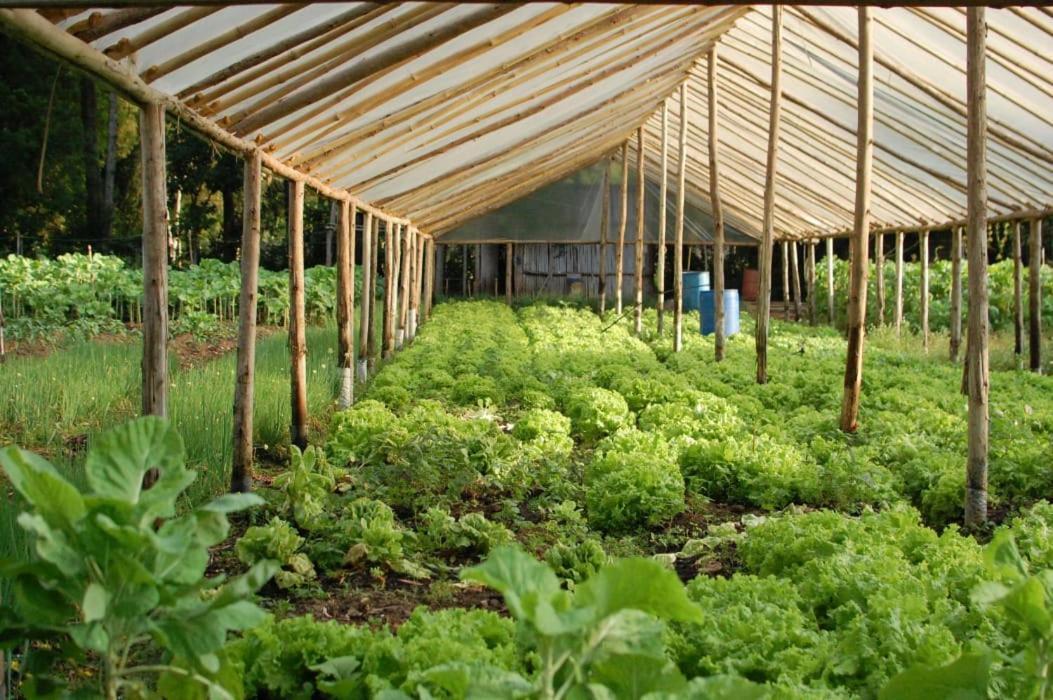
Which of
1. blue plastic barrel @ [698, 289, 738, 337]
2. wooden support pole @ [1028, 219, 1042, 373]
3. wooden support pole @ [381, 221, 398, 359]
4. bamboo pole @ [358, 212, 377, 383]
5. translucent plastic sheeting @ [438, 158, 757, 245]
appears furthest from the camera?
translucent plastic sheeting @ [438, 158, 757, 245]

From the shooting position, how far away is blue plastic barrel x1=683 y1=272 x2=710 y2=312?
24375 millimetres

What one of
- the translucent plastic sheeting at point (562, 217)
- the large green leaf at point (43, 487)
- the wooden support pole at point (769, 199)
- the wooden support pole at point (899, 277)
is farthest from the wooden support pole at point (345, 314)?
the translucent plastic sheeting at point (562, 217)

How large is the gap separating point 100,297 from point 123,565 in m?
19.6

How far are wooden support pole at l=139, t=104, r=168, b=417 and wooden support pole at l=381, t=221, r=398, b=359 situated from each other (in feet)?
36.2

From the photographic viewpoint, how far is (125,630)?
210 centimetres

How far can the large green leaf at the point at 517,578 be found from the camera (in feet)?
5.85

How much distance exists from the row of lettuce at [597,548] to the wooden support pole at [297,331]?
37 cm

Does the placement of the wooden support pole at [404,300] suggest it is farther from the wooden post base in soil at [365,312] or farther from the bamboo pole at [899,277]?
the bamboo pole at [899,277]

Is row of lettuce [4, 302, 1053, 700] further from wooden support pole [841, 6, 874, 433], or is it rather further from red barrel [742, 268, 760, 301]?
red barrel [742, 268, 760, 301]

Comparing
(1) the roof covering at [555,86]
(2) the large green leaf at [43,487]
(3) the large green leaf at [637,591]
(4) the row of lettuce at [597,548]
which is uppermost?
(1) the roof covering at [555,86]

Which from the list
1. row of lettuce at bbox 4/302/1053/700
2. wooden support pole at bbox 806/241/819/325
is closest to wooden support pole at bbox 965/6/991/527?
row of lettuce at bbox 4/302/1053/700

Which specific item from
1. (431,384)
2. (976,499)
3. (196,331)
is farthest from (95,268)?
(976,499)

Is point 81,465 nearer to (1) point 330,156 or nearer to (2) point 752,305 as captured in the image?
(1) point 330,156

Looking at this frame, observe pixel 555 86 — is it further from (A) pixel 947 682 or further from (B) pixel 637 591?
(B) pixel 637 591
